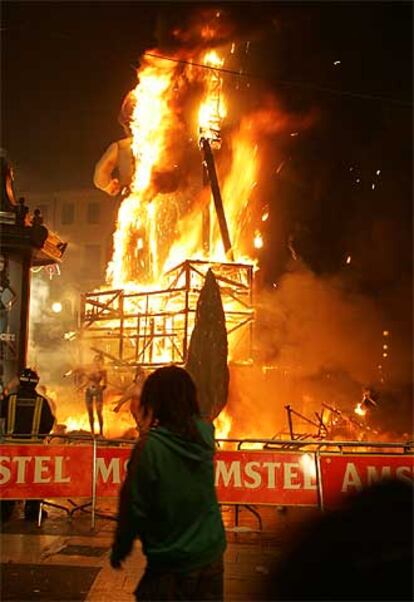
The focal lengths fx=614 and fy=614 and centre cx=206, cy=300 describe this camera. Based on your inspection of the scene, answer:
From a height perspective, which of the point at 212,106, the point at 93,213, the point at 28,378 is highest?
the point at 93,213

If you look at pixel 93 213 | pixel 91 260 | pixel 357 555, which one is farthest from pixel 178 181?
pixel 93 213

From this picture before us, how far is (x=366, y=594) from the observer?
4.19ft

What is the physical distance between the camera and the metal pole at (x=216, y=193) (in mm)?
22094

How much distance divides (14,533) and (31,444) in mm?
1057

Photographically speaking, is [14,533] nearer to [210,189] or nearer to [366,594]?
[366,594]

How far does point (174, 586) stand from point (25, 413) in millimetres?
6186

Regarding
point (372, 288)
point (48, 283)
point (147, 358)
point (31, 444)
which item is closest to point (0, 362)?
point (31, 444)

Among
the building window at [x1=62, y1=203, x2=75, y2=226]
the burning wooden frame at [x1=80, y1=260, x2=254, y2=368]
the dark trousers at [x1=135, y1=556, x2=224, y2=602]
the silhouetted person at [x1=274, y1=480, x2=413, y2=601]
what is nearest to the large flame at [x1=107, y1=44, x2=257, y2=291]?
the burning wooden frame at [x1=80, y1=260, x2=254, y2=368]

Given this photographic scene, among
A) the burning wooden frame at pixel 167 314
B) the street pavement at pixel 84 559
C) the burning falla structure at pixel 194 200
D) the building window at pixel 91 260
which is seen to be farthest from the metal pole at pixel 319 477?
the building window at pixel 91 260

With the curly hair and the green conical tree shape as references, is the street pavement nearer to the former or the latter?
the curly hair

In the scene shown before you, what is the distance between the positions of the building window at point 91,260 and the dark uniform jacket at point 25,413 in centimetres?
4882

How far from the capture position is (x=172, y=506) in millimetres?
2840

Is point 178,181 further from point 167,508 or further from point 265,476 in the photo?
point 167,508

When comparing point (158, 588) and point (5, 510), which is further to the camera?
point (5, 510)
